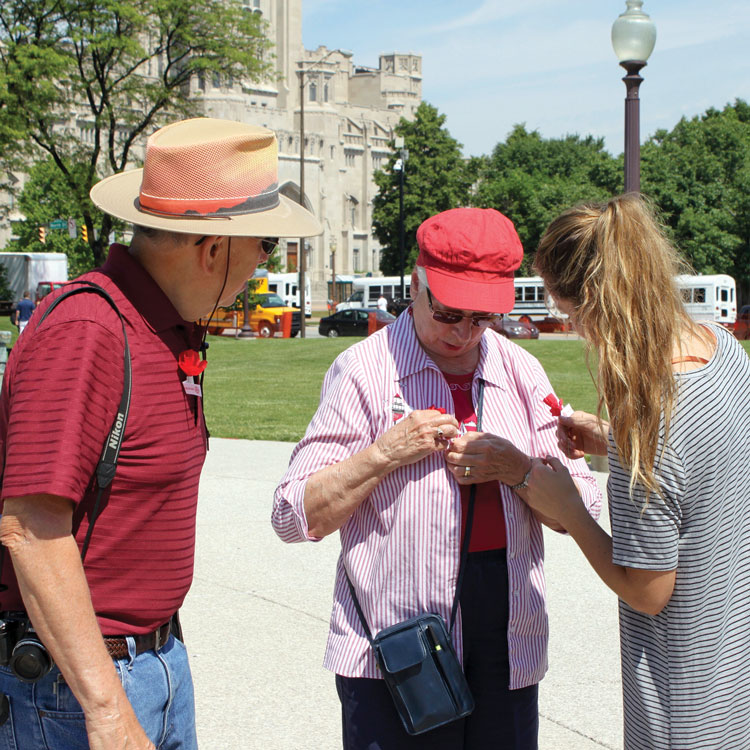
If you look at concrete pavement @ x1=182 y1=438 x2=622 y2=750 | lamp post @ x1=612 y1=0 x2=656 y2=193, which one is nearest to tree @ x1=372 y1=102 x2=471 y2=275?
lamp post @ x1=612 y1=0 x2=656 y2=193

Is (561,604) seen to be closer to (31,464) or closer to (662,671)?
(662,671)

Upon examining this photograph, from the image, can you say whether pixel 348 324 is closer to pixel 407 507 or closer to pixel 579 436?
pixel 579 436

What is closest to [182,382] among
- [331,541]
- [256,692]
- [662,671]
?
[662,671]

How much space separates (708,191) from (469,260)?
48340 mm

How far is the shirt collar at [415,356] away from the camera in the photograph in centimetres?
259

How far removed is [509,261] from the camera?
256 centimetres

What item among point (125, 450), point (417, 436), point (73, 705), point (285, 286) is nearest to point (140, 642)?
point (73, 705)

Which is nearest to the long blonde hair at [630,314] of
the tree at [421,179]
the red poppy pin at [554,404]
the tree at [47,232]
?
the red poppy pin at [554,404]

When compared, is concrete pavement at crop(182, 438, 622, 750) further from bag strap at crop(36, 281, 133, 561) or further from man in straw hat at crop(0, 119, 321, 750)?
bag strap at crop(36, 281, 133, 561)

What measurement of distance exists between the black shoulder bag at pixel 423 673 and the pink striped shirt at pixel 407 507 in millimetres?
87

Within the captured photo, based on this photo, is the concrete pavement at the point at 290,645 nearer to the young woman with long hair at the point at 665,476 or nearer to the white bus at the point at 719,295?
the young woman with long hair at the point at 665,476

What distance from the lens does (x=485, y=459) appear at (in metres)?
→ 2.37

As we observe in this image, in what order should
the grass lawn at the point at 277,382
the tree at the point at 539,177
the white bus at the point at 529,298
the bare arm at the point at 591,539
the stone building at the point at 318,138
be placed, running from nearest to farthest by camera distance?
1. the bare arm at the point at 591,539
2. the grass lawn at the point at 277,382
3. the white bus at the point at 529,298
4. the tree at the point at 539,177
5. the stone building at the point at 318,138

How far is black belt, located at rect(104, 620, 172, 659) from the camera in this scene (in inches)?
77.6
